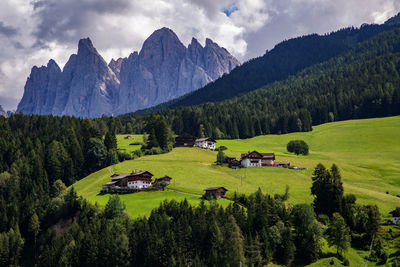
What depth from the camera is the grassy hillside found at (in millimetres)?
92625

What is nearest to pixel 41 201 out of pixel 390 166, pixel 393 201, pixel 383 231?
pixel 383 231

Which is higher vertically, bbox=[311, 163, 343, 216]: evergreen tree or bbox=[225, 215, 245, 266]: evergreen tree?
bbox=[311, 163, 343, 216]: evergreen tree

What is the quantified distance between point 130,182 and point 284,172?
149 ft

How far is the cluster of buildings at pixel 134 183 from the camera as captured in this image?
333 feet

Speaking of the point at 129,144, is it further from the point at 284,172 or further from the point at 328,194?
the point at 328,194

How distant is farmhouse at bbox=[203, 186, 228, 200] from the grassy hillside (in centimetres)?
224

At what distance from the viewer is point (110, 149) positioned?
444ft

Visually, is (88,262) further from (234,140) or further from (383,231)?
(234,140)

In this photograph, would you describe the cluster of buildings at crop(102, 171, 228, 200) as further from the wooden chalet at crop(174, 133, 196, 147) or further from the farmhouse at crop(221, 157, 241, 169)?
the wooden chalet at crop(174, 133, 196, 147)

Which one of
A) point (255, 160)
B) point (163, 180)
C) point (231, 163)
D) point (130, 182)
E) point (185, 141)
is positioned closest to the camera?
point (130, 182)

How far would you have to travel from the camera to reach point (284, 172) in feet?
368

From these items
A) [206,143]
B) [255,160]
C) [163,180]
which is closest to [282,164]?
[255,160]

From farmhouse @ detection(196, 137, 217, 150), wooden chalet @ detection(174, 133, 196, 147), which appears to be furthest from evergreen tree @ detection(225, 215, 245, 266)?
wooden chalet @ detection(174, 133, 196, 147)

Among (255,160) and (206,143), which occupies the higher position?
(206,143)
